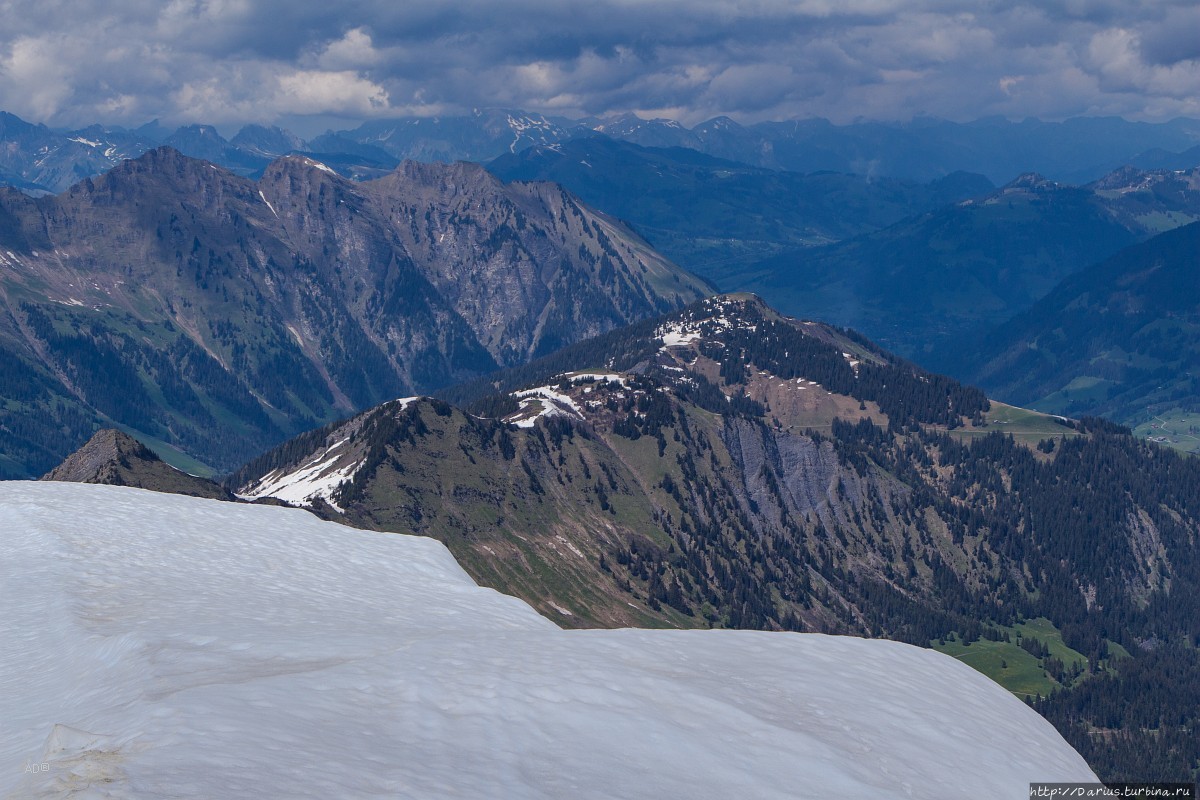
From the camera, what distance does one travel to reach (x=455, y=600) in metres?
50.5

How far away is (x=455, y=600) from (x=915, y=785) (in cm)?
2593

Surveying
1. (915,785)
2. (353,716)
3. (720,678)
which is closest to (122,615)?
(353,716)

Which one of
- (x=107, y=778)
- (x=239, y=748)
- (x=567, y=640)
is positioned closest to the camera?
(x=107, y=778)

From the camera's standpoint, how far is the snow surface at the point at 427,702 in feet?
76.7

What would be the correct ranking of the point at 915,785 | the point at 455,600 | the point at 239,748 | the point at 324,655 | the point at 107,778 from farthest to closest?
the point at 455,600, the point at 324,655, the point at 915,785, the point at 239,748, the point at 107,778

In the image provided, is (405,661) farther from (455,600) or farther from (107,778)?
(455,600)

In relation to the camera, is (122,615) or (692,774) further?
(122,615)

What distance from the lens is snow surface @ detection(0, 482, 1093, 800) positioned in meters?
23.4

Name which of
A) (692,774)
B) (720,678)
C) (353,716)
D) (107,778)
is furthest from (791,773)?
(107,778)

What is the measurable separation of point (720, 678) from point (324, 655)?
12667 millimetres

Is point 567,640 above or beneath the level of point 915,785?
above

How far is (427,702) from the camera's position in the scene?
2805cm

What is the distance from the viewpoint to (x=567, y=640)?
3775 cm

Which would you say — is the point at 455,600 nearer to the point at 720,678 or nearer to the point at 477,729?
the point at 720,678
